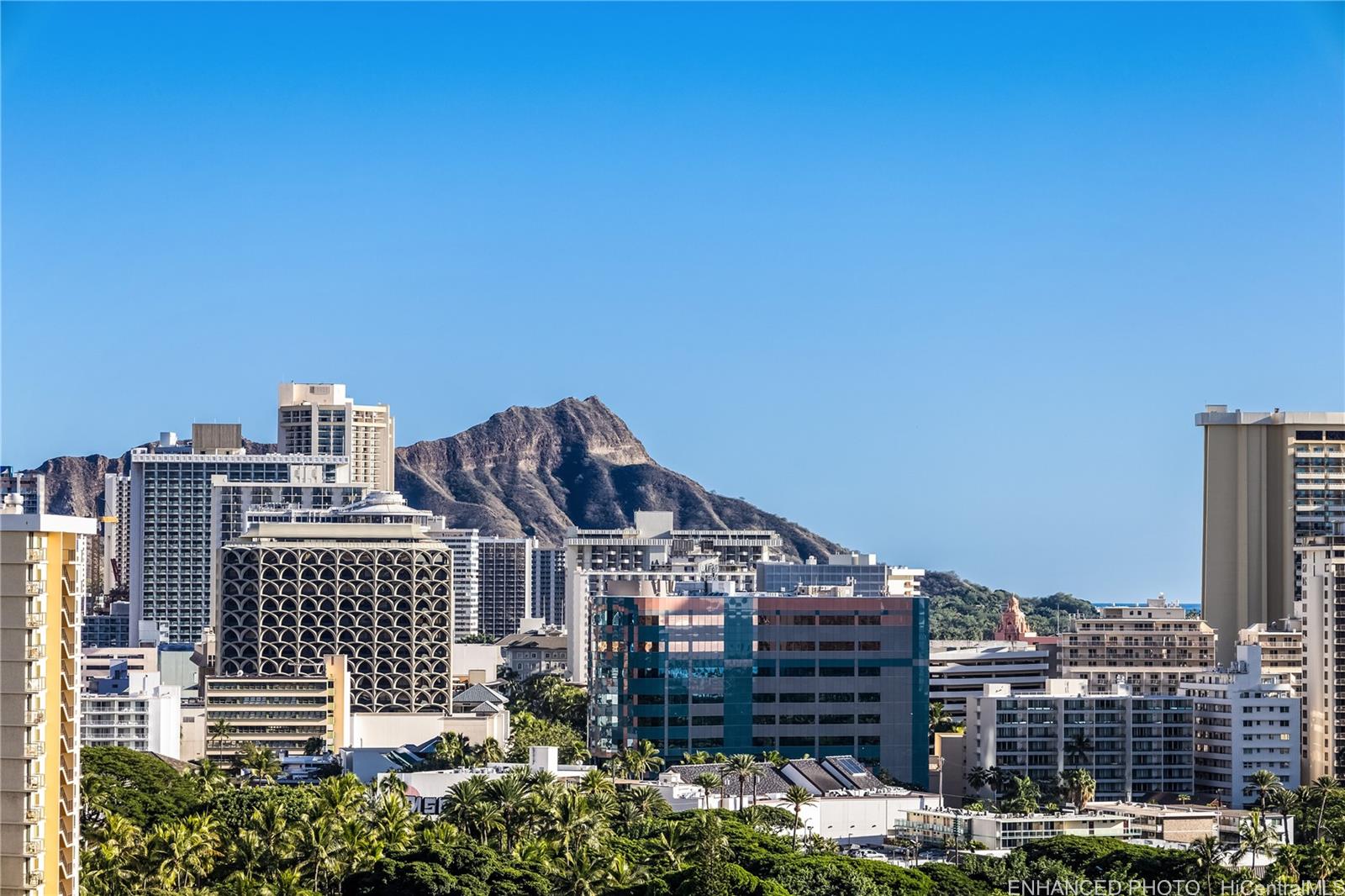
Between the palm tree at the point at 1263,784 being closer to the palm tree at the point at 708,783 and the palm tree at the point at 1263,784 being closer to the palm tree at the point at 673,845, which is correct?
the palm tree at the point at 708,783

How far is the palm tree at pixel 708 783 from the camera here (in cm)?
9647

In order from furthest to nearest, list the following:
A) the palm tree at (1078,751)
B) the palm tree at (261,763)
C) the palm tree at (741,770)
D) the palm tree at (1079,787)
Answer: the palm tree at (1078,751)
the palm tree at (261,763)
the palm tree at (1079,787)
the palm tree at (741,770)

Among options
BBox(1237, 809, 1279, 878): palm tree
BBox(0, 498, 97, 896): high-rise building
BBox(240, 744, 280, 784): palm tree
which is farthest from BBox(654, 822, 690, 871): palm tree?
BBox(240, 744, 280, 784): palm tree

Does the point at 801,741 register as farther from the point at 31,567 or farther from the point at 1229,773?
the point at 31,567

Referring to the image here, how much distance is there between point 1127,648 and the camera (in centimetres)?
14625

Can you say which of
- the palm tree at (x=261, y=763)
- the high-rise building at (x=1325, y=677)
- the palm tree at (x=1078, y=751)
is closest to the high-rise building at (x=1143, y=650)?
Result: the high-rise building at (x=1325, y=677)

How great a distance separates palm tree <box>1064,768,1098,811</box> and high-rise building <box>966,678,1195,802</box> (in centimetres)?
364

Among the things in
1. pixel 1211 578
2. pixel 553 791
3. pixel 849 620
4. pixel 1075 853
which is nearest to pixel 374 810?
pixel 553 791

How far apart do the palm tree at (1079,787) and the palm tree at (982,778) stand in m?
3.76

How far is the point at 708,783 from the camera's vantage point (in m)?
96.6

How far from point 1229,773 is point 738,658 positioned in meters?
25.4

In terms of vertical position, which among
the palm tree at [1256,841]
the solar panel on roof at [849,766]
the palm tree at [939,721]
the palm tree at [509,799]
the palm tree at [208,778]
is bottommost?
the palm tree at [939,721]

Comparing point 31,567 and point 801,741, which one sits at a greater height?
point 31,567

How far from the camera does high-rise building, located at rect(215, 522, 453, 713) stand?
5920 inches
